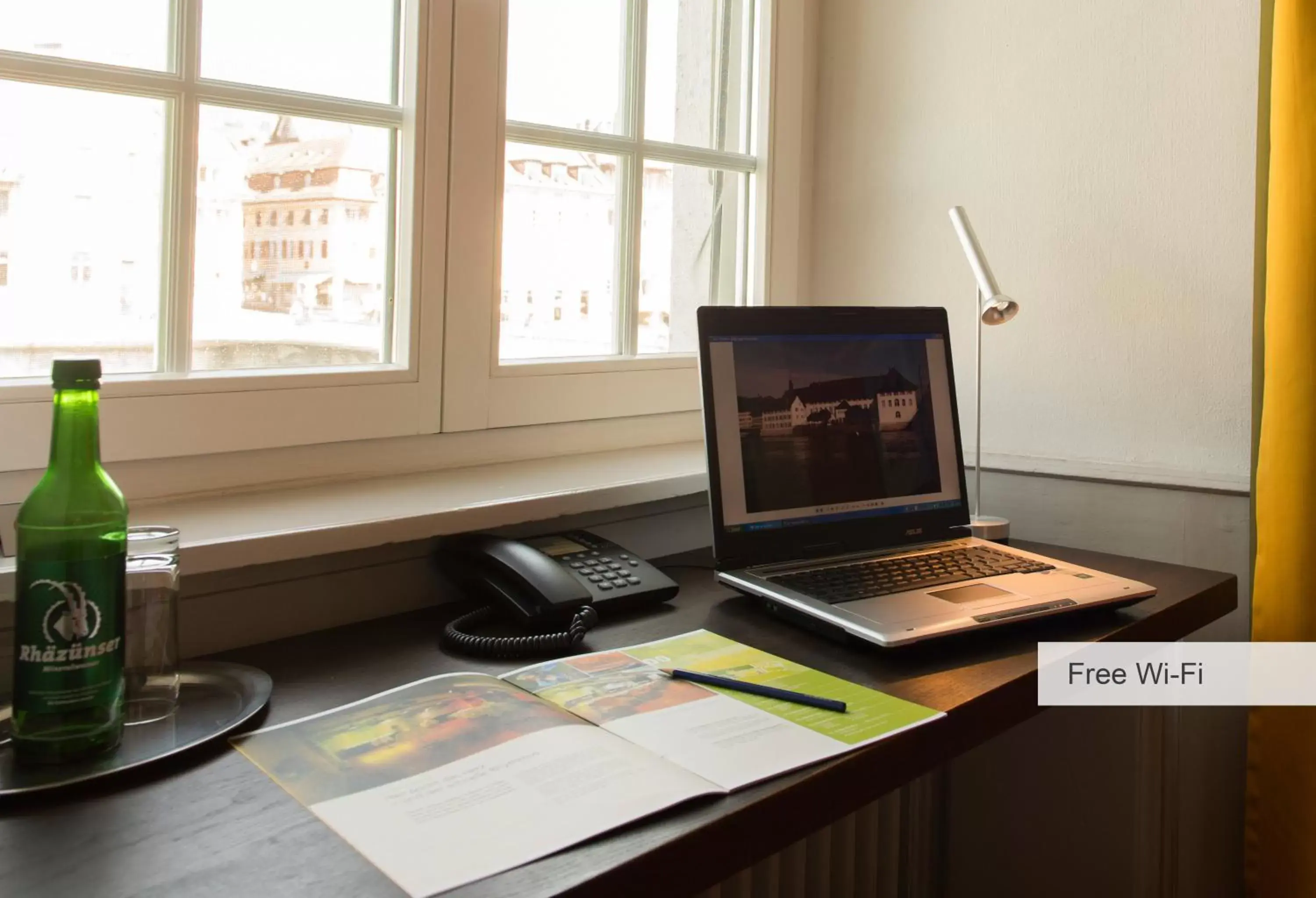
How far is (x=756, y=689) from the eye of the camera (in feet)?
2.90

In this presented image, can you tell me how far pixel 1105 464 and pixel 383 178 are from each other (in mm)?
1055

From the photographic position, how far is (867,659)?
0.99 m

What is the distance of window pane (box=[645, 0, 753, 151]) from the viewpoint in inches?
65.2

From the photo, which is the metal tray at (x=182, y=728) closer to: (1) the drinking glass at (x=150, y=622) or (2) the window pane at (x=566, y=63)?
(1) the drinking glass at (x=150, y=622)

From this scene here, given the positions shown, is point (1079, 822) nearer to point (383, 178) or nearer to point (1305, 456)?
point (1305, 456)

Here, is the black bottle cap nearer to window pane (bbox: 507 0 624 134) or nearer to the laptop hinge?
the laptop hinge

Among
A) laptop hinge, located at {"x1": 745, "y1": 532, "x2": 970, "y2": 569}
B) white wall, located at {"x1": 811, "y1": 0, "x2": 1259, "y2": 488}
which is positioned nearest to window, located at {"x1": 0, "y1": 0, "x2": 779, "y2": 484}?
white wall, located at {"x1": 811, "y1": 0, "x2": 1259, "y2": 488}

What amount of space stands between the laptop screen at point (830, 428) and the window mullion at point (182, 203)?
22.7 inches

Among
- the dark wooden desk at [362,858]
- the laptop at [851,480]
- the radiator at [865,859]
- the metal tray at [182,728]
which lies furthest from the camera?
the radiator at [865,859]

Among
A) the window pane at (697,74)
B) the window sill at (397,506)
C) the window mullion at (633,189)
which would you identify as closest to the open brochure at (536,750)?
the window sill at (397,506)

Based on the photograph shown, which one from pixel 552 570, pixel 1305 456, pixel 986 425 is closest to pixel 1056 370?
pixel 986 425

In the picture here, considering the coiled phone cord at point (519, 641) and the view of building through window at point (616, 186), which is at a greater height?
the view of building through window at point (616, 186)

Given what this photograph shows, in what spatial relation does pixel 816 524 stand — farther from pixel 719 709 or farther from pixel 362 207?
pixel 362 207

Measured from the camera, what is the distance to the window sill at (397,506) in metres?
1.00
